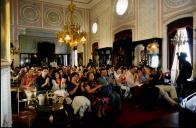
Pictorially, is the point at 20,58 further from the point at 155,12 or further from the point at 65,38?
the point at 155,12

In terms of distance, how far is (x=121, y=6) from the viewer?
39.8 ft

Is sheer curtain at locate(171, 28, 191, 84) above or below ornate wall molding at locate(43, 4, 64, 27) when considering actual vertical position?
below

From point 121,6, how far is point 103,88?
803 centimetres

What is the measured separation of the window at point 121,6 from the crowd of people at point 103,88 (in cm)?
506

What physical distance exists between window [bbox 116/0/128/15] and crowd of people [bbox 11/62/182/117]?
5064 mm

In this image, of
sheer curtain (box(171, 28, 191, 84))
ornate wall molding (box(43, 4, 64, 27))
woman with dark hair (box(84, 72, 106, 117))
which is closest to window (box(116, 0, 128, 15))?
sheer curtain (box(171, 28, 191, 84))

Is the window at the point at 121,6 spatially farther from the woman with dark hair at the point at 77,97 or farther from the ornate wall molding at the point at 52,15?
the woman with dark hair at the point at 77,97

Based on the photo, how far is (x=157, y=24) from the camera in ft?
29.9

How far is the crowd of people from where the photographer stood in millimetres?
5018

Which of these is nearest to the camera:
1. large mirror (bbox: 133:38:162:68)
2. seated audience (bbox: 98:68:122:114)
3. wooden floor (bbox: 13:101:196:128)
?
wooden floor (bbox: 13:101:196:128)

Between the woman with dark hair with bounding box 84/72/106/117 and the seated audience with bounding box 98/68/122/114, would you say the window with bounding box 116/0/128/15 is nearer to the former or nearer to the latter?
the seated audience with bounding box 98/68/122/114

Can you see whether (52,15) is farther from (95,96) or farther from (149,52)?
(95,96)

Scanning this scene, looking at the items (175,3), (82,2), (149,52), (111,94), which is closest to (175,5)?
(175,3)

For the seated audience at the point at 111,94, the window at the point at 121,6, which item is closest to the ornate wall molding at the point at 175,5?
the window at the point at 121,6
